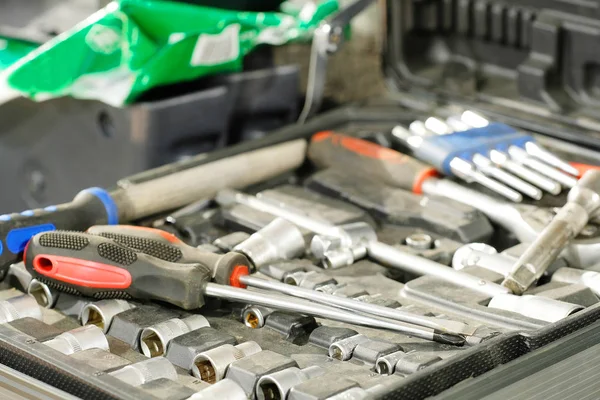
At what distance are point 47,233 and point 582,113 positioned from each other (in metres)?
0.76

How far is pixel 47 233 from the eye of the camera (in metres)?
1.19

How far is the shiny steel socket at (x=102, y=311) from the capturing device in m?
1.16

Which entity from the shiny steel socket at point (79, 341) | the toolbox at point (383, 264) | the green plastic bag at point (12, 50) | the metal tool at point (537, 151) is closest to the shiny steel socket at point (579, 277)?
the toolbox at point (383, 264)

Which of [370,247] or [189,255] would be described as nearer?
[189,255]

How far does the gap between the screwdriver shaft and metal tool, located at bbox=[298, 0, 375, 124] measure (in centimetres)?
56

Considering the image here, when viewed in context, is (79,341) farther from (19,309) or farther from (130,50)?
(130,50)

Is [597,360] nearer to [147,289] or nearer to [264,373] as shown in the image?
[264,373]

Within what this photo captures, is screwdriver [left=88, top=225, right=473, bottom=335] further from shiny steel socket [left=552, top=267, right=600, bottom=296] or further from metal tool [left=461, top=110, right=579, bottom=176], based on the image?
metal tool [left=461, top=110, right=579, bottom=176]

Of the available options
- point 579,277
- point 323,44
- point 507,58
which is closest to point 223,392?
point 579,277

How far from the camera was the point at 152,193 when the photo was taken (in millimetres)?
1385

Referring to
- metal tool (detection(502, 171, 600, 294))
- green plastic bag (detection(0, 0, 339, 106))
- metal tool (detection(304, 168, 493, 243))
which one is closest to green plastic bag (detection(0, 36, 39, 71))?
green plastic bag (detection(0, 0, 339, 106))

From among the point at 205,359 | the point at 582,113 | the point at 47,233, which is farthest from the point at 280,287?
the point at 582,113

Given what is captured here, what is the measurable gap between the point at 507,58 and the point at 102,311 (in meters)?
0.79

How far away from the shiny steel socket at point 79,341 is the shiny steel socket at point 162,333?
4cm
